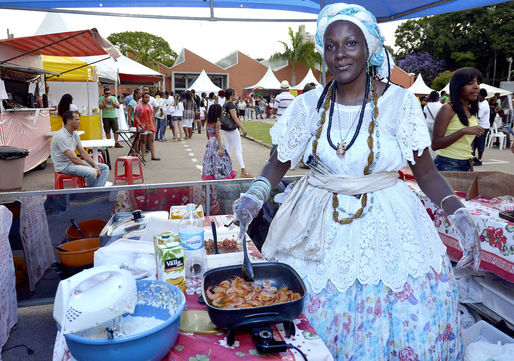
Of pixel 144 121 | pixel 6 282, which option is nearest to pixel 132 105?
pixel 144 121

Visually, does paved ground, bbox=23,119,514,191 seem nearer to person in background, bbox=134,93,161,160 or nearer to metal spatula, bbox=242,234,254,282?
person in background, bbox=134,93,161,160

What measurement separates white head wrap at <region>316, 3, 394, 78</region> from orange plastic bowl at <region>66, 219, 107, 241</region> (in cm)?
246

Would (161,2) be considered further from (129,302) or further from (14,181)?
(14,181)

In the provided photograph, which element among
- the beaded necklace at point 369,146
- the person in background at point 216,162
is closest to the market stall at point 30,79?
the person in background at point 216,162

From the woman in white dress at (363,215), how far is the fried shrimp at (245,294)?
0.22m

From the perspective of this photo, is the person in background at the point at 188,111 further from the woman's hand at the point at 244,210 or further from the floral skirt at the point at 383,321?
the floral skirt at the point at 383,321

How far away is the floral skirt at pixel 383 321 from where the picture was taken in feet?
5.30

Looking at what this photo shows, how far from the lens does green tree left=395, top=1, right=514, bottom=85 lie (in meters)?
39.8

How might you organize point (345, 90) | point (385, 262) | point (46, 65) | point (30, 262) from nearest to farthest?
point (385, 262) < point (345, 90) < point (30, 262) < point (46, 65)

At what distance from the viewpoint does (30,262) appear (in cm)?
346

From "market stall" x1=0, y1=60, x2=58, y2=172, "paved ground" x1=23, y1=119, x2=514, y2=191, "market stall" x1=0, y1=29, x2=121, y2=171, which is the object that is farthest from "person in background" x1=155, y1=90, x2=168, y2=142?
"market stall" x1=0, y1=29, x2=121, y2=171

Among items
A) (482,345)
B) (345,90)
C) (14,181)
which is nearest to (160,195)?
(345,90)

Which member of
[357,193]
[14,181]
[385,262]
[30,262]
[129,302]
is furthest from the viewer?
[14,181]

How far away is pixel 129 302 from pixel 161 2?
12.5 ft
